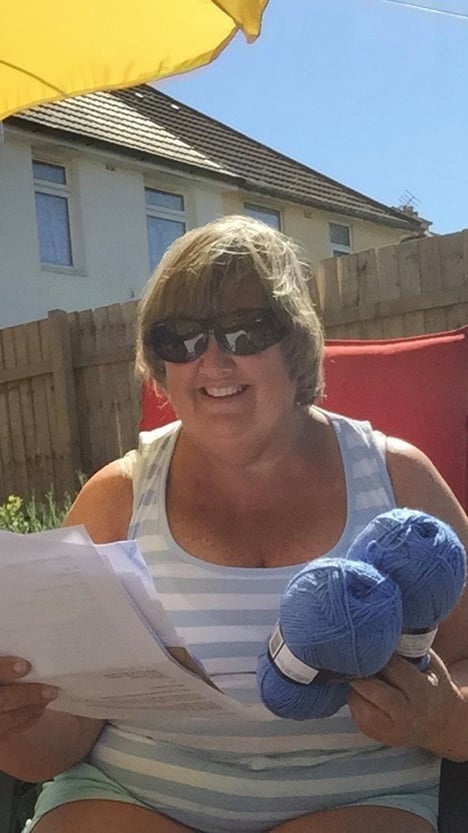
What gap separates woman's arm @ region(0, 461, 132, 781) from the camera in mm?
1235

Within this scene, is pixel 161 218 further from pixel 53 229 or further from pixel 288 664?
pixel 288 664

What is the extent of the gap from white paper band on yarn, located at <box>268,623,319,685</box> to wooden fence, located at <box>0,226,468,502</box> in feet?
11.9

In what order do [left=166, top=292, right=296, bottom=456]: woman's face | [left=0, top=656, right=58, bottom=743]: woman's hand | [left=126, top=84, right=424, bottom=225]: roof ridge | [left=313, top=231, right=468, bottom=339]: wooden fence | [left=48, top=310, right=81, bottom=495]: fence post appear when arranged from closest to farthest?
[left=0, top=656, right=58, bottom=743]: woman's hand
[left=166, top=292, right=296, bottom=456]: woman's face
[left=313, top=231, right=468, bottom=339]: wooden fence
[left=48, top=310, right=81, bottom=495]: fence post
[left=126, top=84, right=424, bottom=225]: roof ridge

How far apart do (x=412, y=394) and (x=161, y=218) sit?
1022 centimetres

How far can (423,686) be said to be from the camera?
1.10 metres

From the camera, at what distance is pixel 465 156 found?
883 cm

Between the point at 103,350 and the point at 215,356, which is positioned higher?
the point at 103,350

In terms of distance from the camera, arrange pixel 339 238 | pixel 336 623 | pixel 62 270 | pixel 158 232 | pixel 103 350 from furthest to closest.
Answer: pixel 339 238 → pixel 158 232 → pixel 62 270 → pixel 103 350 → pixel 336 623

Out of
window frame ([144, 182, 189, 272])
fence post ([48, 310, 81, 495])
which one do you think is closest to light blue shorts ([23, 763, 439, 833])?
fence post ([48, 310, 81, 495])

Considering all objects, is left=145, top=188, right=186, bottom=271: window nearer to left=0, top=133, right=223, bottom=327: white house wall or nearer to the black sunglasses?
left=0, top=133, right=223, bottom=327: white house wall

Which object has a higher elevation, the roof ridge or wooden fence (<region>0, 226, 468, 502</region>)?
the roof ridge

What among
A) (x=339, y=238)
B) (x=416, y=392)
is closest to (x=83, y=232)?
(x=339, y=238)

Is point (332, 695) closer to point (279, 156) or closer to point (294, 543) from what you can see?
point (294, 543)

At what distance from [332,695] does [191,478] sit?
53 cm
